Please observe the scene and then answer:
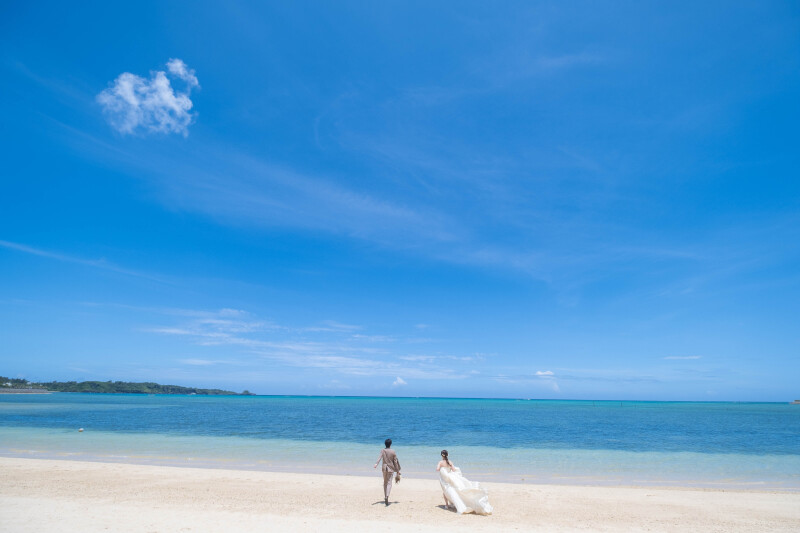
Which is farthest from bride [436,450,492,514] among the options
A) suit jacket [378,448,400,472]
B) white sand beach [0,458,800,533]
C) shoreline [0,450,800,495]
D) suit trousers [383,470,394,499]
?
shoreline [0,450,800,495]

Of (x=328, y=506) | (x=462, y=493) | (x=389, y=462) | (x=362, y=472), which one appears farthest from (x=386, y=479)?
(x=362, y=472)

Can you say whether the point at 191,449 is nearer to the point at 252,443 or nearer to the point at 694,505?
the point at 252,443

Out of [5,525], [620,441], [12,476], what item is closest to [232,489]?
[5,525]

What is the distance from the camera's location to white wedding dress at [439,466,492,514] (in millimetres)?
12438

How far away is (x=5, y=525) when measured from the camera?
10383 mm

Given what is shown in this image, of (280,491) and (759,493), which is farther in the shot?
(759,493)

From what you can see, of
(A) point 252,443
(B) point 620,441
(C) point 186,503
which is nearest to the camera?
(C) point 186,503

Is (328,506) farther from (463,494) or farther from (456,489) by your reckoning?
(463,494)

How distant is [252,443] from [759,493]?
28.8 meters

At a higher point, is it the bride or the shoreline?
the bride

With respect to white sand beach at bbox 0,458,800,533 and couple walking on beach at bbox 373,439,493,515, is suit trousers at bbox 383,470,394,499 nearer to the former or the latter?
couple walking on beach at bbox 373,439,493,515

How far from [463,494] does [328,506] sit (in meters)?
4.16

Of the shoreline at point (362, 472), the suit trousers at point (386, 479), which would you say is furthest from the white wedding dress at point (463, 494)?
the shoreline at point (362, 472)

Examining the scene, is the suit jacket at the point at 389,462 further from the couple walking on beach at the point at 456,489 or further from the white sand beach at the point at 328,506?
the white sand beach at the point at 328,506
